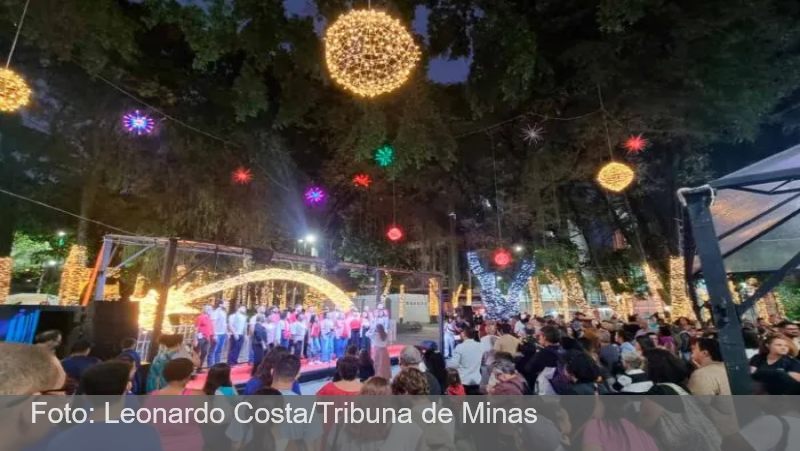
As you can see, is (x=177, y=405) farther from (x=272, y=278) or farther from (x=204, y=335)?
(x=272, y=278)

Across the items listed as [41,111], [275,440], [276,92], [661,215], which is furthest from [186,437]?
[661,215]

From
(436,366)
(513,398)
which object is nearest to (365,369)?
(436,366)

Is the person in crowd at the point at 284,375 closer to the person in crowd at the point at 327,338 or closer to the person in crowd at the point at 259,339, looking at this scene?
the person in crowd at the point at 259,339

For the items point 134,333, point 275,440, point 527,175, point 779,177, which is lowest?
point 275,440

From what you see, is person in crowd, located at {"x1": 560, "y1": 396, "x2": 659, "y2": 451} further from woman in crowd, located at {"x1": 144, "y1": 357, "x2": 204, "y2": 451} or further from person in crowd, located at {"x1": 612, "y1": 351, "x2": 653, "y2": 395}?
woman in crowd, located at {"x1": 144, "y1": 357, "x2": 204, "y2": 451}

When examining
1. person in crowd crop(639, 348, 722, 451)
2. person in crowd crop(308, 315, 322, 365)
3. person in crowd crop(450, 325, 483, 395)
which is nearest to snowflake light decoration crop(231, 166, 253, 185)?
person in crowd crop(308, 315, 322, 365)

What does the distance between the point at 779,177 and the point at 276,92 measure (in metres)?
9.54

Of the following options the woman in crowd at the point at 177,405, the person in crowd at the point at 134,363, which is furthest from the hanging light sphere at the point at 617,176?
the person in crowd at the point at 134,363

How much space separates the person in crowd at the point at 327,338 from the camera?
37.3 feet

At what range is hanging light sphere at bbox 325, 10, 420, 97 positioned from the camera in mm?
3668

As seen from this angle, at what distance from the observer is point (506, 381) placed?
291cm

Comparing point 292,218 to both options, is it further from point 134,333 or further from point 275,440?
point 275,440

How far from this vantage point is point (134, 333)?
7.04 meters

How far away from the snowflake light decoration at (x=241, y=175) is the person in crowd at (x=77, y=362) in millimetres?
6516
